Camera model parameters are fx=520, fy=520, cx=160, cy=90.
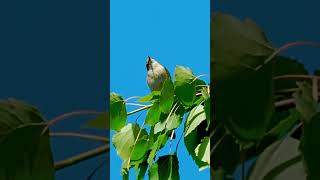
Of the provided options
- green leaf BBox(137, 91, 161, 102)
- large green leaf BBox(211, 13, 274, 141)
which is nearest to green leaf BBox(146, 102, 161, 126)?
green leaf BBox(137, 91, 161, 102)

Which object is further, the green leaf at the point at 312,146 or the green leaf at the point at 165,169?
the green leaf at the point at 165,169

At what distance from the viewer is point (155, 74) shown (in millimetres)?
827

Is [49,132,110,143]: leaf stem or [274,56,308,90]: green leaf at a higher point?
[274,56,308,90]: green leaf

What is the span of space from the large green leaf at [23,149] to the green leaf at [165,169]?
16 cm

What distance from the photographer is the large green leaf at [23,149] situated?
0.77m

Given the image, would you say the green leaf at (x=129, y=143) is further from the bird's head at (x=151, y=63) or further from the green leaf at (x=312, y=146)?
the green leaf at (x=312, y=146)

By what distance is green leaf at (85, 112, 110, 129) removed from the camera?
808mm

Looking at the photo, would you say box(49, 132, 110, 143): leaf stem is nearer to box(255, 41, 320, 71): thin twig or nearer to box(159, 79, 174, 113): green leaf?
box(159, 79, 174, 113): green leaf

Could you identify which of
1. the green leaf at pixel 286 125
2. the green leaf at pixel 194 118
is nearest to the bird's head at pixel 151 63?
the green leaf at pixel 194 118

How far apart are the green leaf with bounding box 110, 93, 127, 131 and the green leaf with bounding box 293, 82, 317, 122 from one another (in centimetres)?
28

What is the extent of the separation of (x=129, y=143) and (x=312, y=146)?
286mm

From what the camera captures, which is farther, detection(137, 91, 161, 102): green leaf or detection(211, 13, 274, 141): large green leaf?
detection(137, 91, 161, 102): green leaf

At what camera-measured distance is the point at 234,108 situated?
71 centimetres

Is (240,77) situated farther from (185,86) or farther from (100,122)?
(100,122)
